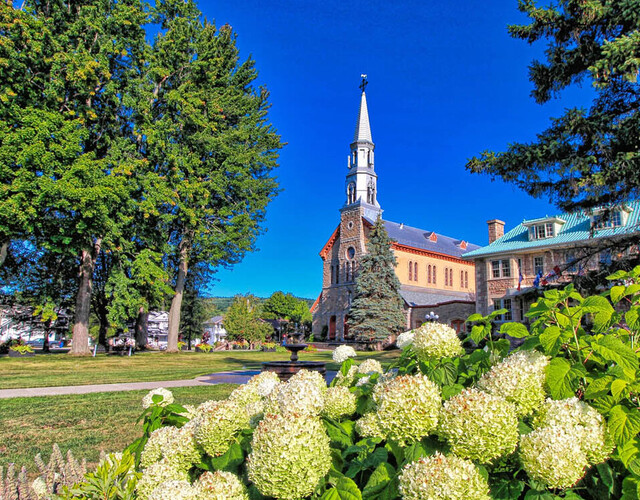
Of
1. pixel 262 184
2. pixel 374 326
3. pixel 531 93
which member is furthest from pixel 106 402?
pixel 374 326

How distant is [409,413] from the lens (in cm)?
153

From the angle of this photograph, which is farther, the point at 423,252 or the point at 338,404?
the point at 423,252

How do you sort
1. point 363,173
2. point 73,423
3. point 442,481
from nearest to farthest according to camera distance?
point 442,481 < point 73,423 < point 363,173

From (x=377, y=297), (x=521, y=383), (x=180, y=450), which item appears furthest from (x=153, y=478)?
(x=377, y=297)

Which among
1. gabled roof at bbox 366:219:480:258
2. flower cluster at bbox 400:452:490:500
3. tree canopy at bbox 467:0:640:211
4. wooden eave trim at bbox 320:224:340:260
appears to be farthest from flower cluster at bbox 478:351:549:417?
wooden eave trim at bbox 320:224:340:260

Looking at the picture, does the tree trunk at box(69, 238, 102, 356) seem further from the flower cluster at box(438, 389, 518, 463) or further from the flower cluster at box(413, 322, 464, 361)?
the flower cluster at box(438, 389, 518, 463)

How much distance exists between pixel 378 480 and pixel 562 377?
780 millimetres

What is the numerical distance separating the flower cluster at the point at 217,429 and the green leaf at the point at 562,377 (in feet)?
4.23

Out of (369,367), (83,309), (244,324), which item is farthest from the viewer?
(244,324)

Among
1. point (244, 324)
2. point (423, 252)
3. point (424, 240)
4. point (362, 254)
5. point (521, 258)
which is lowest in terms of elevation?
point (244, 324)

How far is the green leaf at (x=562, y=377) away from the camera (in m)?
1.58

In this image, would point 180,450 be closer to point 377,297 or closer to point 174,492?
point 174,492

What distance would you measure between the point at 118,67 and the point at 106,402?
21787 millimetres

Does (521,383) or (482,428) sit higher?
(521,383)
